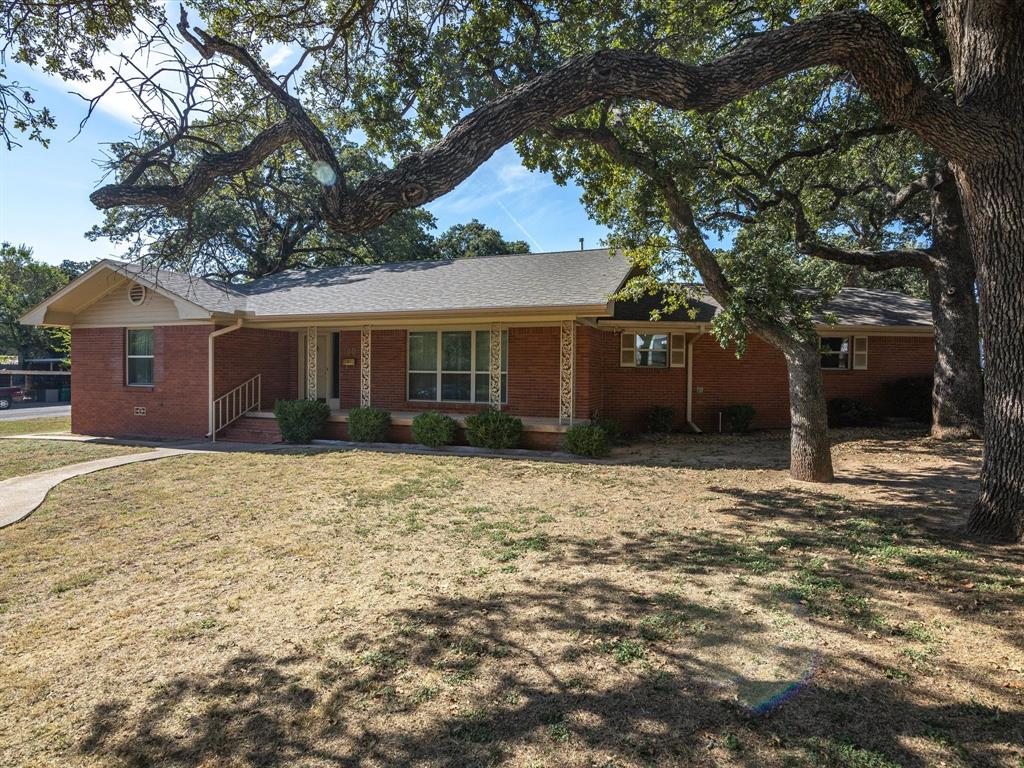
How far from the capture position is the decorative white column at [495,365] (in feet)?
42.1

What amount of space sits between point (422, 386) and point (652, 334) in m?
6.01

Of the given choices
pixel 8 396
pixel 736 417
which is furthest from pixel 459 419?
pixel 8 396

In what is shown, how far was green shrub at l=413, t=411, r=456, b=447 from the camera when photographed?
1207 centimetres

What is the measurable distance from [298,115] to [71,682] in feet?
14.2

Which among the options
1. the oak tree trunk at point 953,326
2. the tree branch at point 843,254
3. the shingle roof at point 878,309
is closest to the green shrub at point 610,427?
the tree branch at point 843,254

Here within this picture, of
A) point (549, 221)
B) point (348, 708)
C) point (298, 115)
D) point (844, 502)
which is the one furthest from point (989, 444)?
point (549, 221)

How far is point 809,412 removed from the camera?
8.23 metres

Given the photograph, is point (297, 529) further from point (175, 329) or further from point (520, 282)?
point (175, 329)

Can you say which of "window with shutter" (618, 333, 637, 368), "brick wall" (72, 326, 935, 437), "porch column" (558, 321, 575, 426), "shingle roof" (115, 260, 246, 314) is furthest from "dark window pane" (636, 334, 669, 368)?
"shingle roof" (115, 260, 246, 314)

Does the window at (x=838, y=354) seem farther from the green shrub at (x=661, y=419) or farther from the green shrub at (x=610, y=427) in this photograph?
the green shrub at (x=610, y=427)

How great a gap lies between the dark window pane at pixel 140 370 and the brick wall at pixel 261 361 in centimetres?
233

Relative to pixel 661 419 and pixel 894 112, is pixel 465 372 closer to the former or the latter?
pixel 661 419

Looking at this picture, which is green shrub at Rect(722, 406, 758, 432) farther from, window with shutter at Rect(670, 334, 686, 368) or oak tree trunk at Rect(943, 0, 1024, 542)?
oak tree trunk at Rect(943, 0, 1024, 542)

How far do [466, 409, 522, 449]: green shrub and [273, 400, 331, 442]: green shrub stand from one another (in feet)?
12.6
